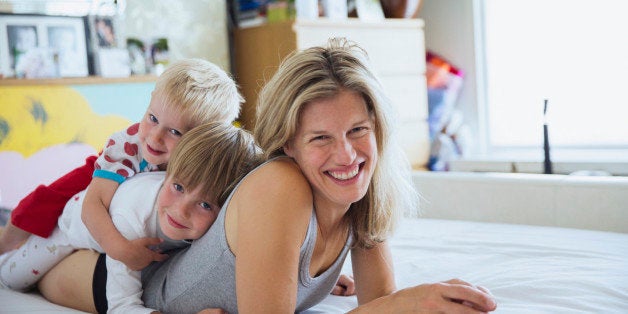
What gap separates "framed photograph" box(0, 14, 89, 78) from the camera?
311 cm

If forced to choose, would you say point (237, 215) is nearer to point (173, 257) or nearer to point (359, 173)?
point (359, 173)

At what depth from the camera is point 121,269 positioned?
4.87ft

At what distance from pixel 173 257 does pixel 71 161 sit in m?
1.92

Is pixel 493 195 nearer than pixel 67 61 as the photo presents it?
Yes

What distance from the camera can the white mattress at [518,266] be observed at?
142cm

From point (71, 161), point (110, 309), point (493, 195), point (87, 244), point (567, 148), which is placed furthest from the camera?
point (567, 148)

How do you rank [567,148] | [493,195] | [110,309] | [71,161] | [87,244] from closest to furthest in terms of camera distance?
[110,309]
[87,244]
[493,195]
[71,161]
[567,148]

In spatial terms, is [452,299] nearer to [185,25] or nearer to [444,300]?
[444,300]

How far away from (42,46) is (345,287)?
7.27 ft

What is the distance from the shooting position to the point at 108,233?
1.47 meters

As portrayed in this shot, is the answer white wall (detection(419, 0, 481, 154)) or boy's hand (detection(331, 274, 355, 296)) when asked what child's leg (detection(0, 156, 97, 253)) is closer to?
boy's hand (detection(331, 274, 355, 296))

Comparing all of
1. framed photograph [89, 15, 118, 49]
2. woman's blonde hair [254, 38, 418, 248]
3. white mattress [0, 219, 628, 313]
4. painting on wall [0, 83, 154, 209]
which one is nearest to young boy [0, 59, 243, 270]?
white mattress [0, 219, 628, 313]

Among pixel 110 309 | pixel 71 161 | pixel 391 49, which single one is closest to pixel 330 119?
pixel 110 309

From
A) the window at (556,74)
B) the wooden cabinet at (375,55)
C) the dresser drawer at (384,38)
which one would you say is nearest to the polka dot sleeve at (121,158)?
the wooden cabinet at (375,55)
